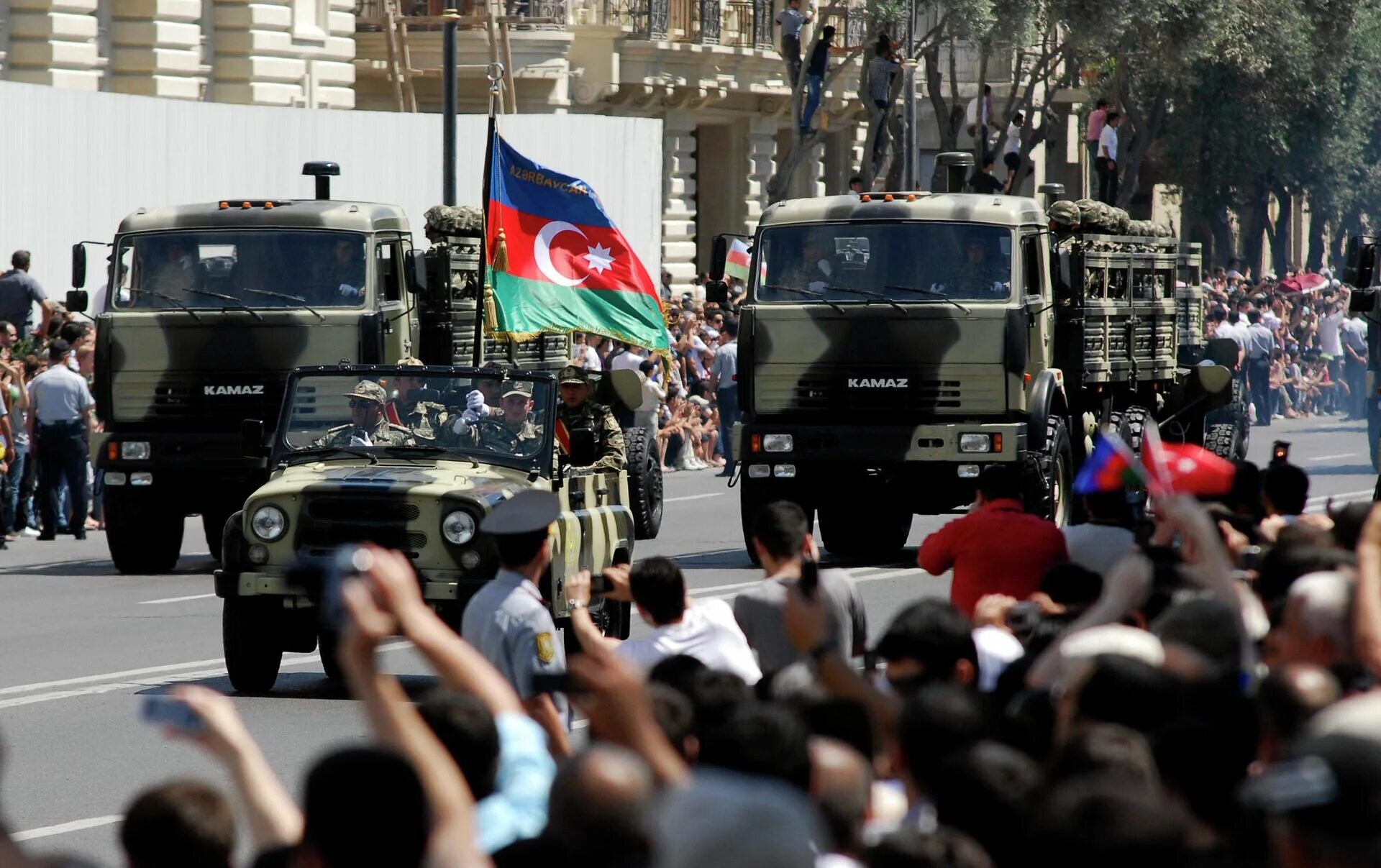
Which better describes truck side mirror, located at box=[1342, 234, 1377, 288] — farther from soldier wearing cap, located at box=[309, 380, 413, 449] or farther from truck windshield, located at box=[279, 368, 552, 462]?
soldier wearing cap, located at box=[309, 380, 413, 449]

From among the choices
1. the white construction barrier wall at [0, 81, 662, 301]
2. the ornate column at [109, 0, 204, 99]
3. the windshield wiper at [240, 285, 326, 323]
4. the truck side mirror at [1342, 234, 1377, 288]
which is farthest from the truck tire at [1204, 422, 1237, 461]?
the ornate column at [109, 0, 204, 99]

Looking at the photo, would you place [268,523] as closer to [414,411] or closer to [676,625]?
[414,411]

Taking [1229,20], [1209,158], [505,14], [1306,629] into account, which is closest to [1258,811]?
[1306,629]

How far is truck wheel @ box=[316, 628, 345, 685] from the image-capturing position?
455 inches

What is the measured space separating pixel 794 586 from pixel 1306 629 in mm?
1264

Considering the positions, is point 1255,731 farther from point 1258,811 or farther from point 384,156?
point 384,156

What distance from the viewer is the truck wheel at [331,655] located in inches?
455

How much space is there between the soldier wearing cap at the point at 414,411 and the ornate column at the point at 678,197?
3139 centimetres

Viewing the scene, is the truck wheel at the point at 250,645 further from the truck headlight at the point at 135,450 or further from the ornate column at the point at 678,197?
the ornate column at the point at 678,197

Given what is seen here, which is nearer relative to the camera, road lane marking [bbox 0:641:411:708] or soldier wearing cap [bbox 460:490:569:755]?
soldier wearing cap [bbox 460:490:569:755]

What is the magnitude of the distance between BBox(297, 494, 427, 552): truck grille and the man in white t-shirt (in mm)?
4424

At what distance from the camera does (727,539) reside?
67.4ft

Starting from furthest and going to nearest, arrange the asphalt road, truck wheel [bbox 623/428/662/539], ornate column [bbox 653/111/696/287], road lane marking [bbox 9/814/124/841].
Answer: ornate column [bbox 653/111/696/287] < truck wheel [bbox 623/428/662/539] < the asphalt road < road lane marking [bbox 9/814/124/841]

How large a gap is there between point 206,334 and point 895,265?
517 centimetres
